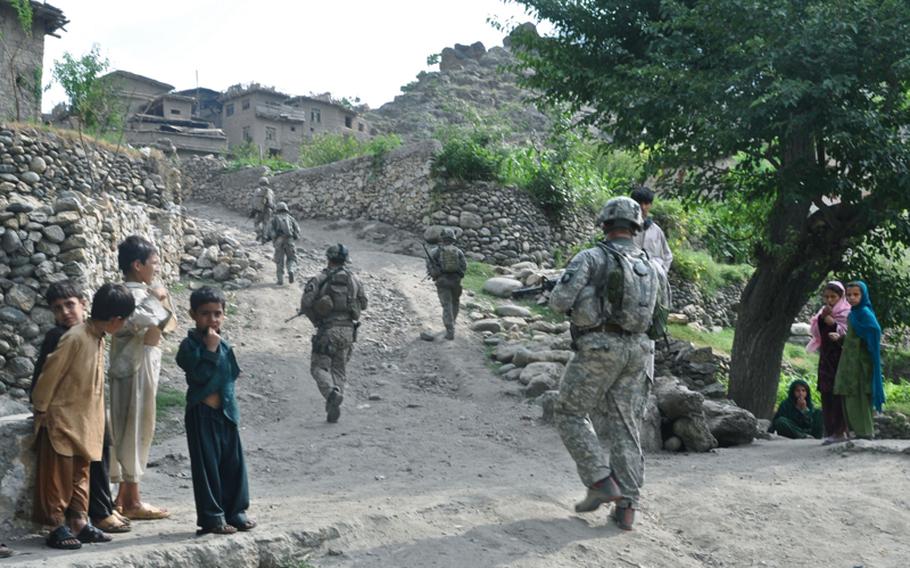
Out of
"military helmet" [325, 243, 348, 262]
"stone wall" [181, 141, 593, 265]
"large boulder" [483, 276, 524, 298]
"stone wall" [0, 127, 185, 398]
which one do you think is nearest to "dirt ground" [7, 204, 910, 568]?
"stone wall" [0, 127, 185, 398]

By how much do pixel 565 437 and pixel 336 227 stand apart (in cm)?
2000

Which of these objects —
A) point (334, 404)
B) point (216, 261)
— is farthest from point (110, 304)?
point (216, 261)

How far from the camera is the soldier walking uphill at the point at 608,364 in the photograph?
518 cm

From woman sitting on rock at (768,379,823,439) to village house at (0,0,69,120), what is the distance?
64.8 ft

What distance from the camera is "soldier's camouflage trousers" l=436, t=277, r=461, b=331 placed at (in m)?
13.5

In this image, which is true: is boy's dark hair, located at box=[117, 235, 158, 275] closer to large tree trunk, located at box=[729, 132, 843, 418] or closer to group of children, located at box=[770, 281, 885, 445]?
group of children, located at box=[770, 281, 885, 445]

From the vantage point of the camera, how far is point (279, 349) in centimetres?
1275

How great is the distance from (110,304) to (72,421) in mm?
617

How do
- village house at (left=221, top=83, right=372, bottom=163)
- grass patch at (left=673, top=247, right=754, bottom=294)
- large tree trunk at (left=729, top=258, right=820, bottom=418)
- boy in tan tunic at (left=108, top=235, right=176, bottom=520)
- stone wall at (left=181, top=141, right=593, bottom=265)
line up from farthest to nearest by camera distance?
1. village house at (left=221, top=83, right=372, bottom=163)
2. stone wall at (left=181, top=141, right=593, bottom=265)
3. grass patch at (left=673, top=247, right=754, bottom=294)
4. large tree trunk at (left=729, top=258, right=820, bottom=418)
5. boy in tan tunic at (left=108, top=235, right=176, bottom=520)

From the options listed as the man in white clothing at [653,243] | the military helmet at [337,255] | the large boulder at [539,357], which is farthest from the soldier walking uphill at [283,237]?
the man in white clothing at [653,243]

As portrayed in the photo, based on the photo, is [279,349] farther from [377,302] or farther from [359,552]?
[359,552]

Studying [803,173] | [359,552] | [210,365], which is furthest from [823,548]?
[803,173]

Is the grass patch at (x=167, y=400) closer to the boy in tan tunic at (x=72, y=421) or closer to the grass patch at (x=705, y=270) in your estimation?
the boy in tan tunic at (x=72, y=421)

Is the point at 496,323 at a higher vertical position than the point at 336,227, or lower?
lower
